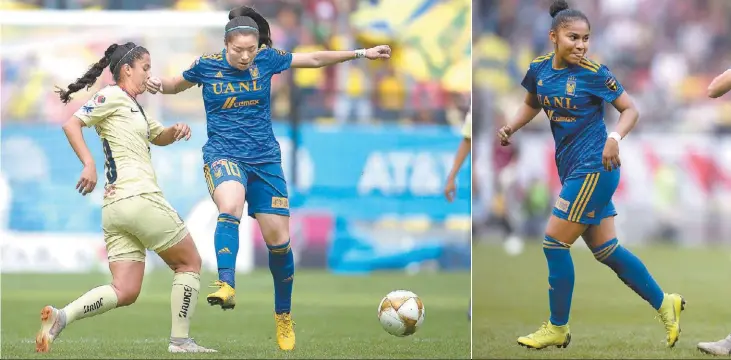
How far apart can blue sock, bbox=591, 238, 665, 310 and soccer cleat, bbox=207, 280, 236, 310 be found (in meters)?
2.55

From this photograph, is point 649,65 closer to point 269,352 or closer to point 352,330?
point 352,330

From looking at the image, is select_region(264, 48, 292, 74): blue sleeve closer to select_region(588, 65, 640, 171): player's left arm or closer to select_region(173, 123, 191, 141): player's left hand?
select_region(173, 123, 191, 141): player's left hand

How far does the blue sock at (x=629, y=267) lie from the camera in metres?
7.95

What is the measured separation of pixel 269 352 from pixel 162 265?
9046 millimetres

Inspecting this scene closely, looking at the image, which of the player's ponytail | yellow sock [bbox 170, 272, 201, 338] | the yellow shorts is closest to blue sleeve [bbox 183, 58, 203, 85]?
the player's ponytail

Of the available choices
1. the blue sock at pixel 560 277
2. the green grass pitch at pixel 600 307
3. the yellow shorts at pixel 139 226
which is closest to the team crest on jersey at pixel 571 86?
the blue sock at pixel 560 277

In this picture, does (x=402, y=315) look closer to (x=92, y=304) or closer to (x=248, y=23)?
(x=92, y=304)

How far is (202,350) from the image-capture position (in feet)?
24.4

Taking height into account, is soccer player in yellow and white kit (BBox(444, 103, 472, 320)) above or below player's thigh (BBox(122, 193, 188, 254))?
above

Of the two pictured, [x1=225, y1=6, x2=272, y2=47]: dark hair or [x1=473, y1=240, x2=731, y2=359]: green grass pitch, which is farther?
[x1=473, y1=240, x2=731, y2=359]: green grass pitch

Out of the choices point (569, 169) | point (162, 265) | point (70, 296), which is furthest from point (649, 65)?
point (569, 169)

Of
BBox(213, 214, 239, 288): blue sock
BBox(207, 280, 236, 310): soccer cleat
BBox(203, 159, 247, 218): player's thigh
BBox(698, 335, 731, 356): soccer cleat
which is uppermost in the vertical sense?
BBox(203, 159, 247, 218): player's thigh

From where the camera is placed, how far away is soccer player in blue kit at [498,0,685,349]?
766 centimetres

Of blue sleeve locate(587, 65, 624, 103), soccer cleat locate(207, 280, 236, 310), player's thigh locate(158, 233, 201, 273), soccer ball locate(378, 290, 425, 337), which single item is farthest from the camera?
soccer ball locate(378, 290, 425, 337)
